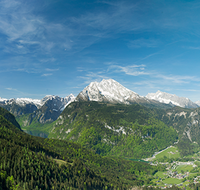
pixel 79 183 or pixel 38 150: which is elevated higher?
pixel 38 150

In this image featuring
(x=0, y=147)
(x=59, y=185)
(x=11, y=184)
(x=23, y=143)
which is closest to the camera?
(x=11, y=184)

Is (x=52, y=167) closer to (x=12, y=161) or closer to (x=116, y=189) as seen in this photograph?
(x=12, y=161)

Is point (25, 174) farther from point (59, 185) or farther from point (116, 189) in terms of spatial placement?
point (116, 189)

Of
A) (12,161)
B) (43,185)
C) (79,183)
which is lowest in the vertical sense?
(79,183)

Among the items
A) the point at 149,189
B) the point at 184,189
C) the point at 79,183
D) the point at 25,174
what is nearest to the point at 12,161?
the point at 25,174

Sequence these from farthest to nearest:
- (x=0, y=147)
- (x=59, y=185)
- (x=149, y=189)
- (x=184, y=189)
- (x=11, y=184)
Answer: (x=184, y=189) → (x=149, y=189) → (x=0, y=147) → (x=59, y=185) → (x=11, y=184)

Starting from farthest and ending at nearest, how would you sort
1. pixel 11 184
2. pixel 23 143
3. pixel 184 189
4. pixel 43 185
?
1. pixel 184 189
2. pixel 23 143
3. pixel 43 185
4. pixel 11 184

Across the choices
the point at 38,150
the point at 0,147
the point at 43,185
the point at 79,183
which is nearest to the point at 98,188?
the point at 79,183

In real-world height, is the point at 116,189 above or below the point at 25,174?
below

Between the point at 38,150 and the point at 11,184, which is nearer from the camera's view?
the point at 11,184
